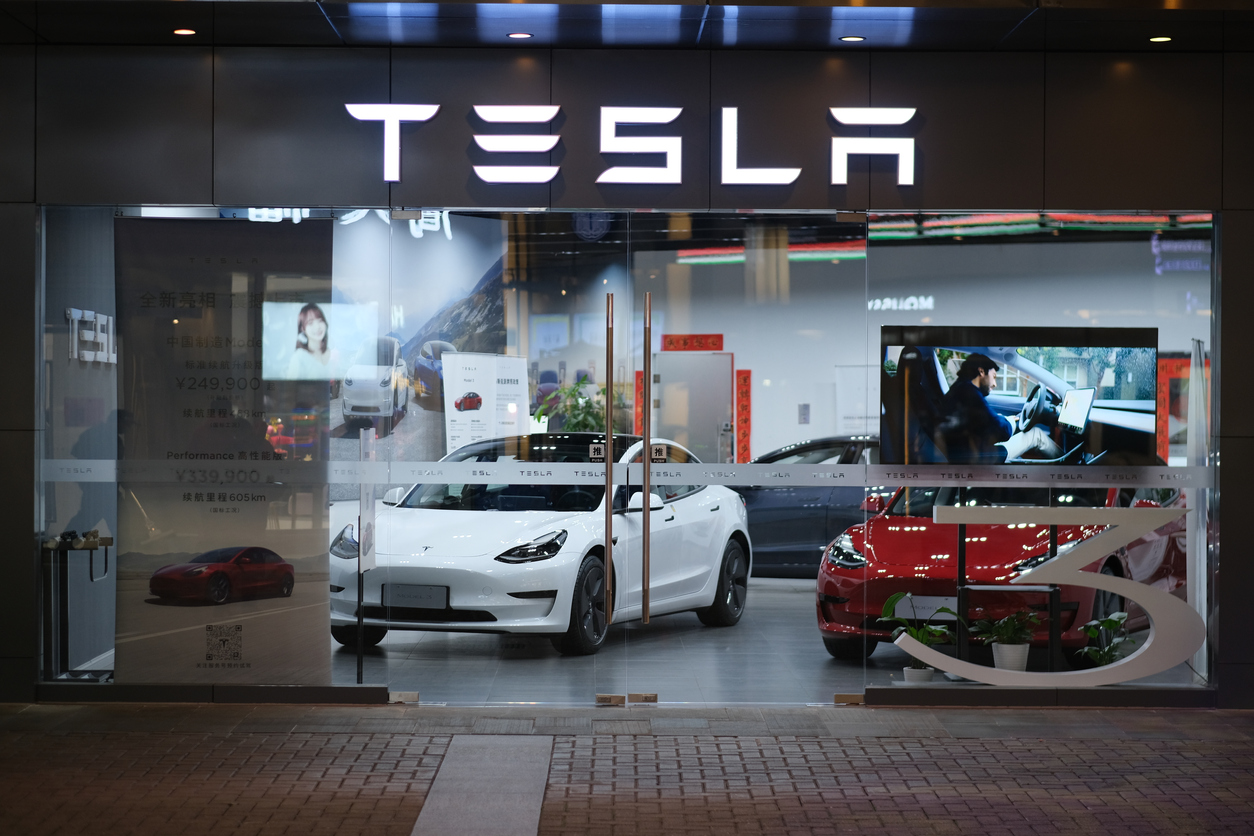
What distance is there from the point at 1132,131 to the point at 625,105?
287 centimetres

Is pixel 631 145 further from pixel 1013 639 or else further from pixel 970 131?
pixel 1013 639

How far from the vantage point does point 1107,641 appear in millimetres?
6629

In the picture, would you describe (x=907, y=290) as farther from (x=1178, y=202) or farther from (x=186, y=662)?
(x=186, y=662)

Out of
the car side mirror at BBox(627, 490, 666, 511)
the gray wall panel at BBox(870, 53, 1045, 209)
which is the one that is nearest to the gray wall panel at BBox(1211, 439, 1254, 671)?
the gray wall panel at BBox(870, 53, 1045, 209)

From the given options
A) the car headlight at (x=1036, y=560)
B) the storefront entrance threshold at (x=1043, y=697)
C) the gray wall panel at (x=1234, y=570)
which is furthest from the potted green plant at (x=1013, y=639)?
the gray wall panel at (x=1234, y=570)

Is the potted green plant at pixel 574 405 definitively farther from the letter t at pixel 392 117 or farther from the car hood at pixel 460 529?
the letter t at pixel 392 117

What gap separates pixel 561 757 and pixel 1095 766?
2527 millimetres

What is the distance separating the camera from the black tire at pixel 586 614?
6.52 metres

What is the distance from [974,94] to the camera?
21.5 ft

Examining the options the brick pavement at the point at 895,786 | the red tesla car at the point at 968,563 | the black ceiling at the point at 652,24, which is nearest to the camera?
the brick pavement at the point at 895,786

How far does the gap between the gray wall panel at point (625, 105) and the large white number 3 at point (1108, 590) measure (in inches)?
96.7

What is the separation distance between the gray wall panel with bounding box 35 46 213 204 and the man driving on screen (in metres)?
4.35

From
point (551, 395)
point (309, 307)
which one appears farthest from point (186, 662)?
point (551, 395)

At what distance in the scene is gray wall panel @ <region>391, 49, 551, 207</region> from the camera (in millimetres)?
6539
